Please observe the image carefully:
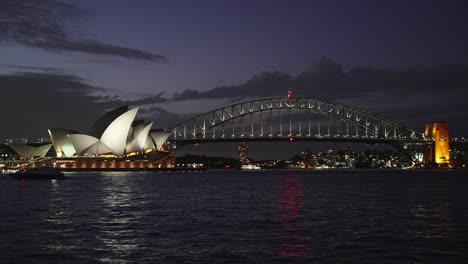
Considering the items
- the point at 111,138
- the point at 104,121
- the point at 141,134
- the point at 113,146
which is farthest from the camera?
the point at 141,134

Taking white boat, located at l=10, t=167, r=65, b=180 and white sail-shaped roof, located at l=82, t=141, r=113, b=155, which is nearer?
white boat, located at l=10, t=167, r=65, b=180

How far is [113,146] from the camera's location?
10075 cm

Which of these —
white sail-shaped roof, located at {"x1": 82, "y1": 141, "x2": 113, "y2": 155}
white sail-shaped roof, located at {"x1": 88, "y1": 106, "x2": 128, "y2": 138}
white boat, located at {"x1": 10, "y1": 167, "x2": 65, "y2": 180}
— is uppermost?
white sail-shaped roof, located at {"x1": 88, "y1": 106, "x2": 128, "y2": 138}

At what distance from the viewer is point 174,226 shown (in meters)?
20.9

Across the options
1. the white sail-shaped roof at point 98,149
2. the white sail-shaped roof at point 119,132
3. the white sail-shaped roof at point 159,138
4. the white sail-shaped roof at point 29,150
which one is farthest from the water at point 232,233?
the white sail-shaped roof at point 29,150

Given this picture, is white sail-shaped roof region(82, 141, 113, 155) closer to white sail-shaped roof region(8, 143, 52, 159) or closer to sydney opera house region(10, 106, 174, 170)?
sydney opera house region(10, 106, 174, 170)

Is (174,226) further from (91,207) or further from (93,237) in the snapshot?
(91,207)

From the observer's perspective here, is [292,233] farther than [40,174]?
No

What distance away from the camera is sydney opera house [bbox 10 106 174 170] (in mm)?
96206

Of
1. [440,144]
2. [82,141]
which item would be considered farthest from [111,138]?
[440,144]

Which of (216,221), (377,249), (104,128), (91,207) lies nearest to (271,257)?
(377,249)

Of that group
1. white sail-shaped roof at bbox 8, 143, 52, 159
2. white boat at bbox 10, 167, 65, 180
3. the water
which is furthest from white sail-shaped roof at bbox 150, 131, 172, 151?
the water

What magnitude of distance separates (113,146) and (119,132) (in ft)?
14.7

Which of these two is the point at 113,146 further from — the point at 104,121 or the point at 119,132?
the point at 104,121
